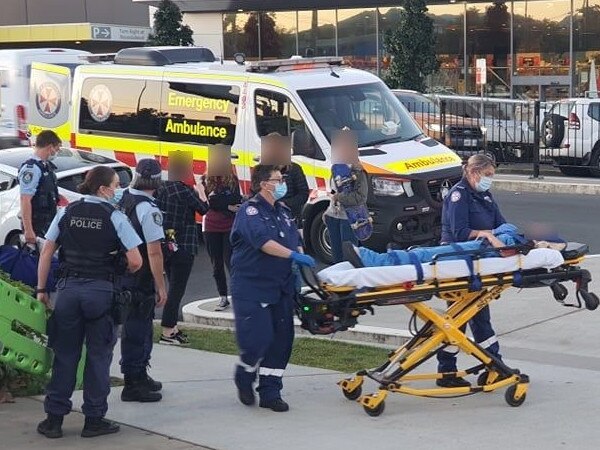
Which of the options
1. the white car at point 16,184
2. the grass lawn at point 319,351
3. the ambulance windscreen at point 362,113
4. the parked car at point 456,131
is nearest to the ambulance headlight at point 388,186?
the ambulance windscreen at point 362,113

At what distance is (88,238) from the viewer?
697 centimetres

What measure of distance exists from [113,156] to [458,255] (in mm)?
9451

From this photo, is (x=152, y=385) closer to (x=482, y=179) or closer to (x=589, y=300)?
(x=482, y=179)

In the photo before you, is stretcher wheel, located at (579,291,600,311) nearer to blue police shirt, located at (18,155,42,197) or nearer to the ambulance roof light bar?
blue police shirt, located at (18,155,42,197)

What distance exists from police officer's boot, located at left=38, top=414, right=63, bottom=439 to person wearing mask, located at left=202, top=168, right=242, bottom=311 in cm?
368

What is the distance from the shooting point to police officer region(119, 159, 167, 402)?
303 inches

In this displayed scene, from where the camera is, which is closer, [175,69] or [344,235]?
[344,235]

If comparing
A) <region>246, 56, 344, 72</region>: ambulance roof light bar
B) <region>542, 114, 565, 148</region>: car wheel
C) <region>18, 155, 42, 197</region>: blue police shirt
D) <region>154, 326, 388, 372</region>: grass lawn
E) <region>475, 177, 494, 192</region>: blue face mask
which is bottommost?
<region>154, 326, 388, 372</region>: grass lawn

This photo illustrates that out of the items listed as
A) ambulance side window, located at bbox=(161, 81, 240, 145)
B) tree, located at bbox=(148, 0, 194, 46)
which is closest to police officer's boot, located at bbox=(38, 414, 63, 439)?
ambulance side window, located at bbox=(161, 81, 240, 145)

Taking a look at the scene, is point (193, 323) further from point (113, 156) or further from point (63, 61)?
point (63, 61)

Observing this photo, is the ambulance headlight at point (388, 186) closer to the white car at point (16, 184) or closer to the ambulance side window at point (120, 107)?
the white car at point (16, 184)

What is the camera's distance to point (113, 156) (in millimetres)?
15977

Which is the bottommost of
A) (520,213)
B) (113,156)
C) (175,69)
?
(520,213)

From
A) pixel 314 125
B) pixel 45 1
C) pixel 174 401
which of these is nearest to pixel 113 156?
pixel 314 125
